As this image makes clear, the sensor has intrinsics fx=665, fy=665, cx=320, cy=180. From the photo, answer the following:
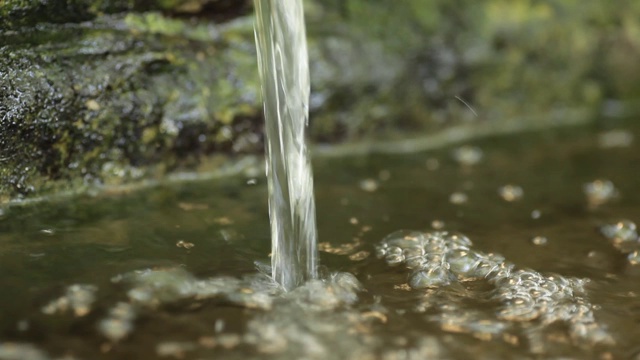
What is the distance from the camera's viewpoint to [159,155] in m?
1.83

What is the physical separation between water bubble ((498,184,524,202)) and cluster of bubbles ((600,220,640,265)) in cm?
29

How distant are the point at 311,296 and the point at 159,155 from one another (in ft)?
2.63

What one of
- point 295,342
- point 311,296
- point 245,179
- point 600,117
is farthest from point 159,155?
point 600,117

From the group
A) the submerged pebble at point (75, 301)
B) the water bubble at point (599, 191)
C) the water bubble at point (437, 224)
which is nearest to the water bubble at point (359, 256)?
the water bubble at point (437, 224)

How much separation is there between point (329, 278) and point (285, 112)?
479mm

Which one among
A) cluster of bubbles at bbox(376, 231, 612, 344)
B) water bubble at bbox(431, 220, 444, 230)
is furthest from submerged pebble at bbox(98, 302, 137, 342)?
water bubble at bbox(431, 220, 444, 230)

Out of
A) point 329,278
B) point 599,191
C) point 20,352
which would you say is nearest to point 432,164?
point 599,191

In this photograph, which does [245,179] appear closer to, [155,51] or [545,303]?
[155,51]

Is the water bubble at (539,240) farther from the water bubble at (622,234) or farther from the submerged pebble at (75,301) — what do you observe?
the submerged pebble at (75,301)

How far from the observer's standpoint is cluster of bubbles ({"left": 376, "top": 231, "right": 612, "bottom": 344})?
Answer: 3.91 ft

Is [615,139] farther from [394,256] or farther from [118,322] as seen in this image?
[118,322]

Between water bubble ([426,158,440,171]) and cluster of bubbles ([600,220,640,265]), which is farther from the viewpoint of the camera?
water bubble ([426,158,440,171])

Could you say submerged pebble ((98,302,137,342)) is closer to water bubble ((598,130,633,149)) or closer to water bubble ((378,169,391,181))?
water bubble ((378,169,391,181))

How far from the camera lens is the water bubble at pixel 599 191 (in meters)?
1.89
